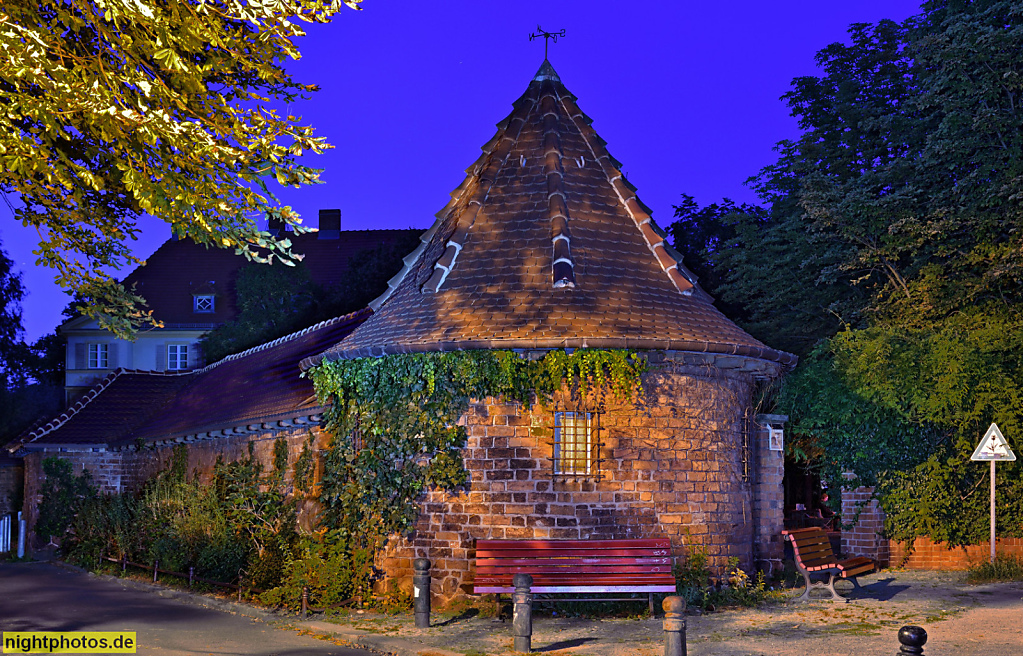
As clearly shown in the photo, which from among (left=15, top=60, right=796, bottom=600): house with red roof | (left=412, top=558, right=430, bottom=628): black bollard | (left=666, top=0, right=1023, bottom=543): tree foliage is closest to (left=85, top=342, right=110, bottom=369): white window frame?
(left=666, top=0, right=1023, bottom=543): tree foliage

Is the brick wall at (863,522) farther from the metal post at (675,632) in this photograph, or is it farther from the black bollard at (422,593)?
the metal post at (675,632)

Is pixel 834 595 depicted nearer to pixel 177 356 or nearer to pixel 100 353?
pixel 177 356

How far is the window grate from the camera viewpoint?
46.8 feet

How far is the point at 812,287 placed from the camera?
2558 cm

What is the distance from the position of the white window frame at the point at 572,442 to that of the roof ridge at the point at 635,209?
2810 millimetres

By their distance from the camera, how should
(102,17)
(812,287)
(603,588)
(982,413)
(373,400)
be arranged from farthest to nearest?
(812,287) < (982,413) < (373,400) < (603,588) < (102,17)

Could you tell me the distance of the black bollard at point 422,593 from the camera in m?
12.7

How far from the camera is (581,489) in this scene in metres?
14.2

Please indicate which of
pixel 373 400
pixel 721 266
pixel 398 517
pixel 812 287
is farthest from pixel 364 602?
pixel 721 266

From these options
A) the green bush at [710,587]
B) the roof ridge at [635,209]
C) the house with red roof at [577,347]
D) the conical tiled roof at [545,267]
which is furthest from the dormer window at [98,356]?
the green bush at [710,587]

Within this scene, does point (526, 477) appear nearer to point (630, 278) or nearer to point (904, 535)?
point (630, 278)

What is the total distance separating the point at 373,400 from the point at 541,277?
312 centimetres

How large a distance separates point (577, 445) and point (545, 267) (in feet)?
8.83

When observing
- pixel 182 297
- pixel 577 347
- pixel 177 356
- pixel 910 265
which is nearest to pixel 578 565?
pixel 577 347
